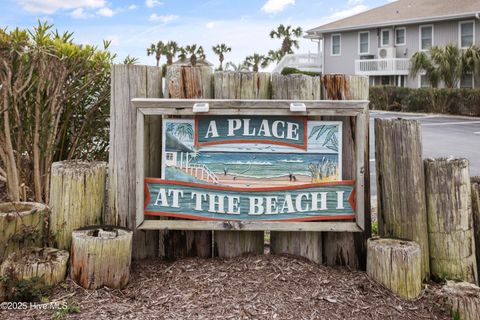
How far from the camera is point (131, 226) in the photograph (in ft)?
14.5

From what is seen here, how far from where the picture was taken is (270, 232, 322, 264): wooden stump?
4.36m

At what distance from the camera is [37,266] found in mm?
3768

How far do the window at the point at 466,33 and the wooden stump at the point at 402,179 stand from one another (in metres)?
29.2

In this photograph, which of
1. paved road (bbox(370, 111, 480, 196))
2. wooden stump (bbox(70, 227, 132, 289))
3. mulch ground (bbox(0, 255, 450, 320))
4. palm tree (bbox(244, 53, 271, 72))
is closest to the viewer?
mulch ground (bbox(0, 255, 450, 320))

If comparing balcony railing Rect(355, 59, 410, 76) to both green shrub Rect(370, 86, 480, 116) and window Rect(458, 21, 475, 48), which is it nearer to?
green shrub Rect(370, 86, 480, 116)

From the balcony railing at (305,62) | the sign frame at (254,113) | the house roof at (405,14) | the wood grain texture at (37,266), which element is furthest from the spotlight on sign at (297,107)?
the balcony railing at (305,62)

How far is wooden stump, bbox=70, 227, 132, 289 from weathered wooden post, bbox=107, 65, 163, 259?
537mm

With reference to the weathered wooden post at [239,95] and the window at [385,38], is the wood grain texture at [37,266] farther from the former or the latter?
the window at [385,38]

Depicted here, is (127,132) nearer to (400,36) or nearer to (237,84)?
(237,84)

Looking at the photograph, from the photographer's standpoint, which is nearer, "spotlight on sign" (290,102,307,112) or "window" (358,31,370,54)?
"spotlight on sign" (290,102,307,112)

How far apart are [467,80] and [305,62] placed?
12.7m

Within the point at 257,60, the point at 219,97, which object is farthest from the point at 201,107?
the point at 257,60

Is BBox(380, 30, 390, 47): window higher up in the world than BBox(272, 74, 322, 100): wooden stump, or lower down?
higher up

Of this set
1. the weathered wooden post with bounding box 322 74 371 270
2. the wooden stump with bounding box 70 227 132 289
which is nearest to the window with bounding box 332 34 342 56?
the weathered wooden post with bounding box 322 74 371 270
